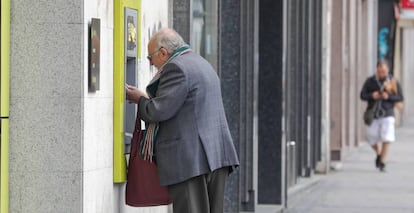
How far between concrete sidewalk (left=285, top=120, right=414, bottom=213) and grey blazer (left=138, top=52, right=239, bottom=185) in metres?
6.09

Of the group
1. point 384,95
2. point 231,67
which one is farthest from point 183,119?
point 384,95

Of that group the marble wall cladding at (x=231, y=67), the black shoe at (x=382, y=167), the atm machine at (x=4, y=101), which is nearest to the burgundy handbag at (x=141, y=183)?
the atm machine at (x=4, y=101)

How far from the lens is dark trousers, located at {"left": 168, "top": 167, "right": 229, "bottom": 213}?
23.9 ft

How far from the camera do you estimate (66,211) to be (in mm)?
6805

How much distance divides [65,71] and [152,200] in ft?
3.54

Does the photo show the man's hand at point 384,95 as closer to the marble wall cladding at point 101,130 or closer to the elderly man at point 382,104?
the elderly man at point 382,104

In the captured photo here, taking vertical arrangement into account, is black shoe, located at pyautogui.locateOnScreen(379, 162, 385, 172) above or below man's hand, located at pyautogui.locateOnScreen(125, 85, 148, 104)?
below

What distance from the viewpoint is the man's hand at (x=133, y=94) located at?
24.3 ft

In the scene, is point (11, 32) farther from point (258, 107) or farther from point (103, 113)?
point (258, 107)

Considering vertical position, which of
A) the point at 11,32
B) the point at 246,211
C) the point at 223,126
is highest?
the point at 11,32

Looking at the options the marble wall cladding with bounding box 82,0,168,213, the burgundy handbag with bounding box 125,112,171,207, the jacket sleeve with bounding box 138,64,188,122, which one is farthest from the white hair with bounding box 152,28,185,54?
the burgundy handbag with bounding box 125,112,171,207

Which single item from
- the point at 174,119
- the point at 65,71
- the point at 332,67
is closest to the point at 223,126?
the point at 174,119

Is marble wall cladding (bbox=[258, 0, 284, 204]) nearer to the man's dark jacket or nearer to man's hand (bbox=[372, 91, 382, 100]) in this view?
man's hand (bbox=[372, 91, 382, 100])

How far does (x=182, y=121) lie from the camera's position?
7203mm
